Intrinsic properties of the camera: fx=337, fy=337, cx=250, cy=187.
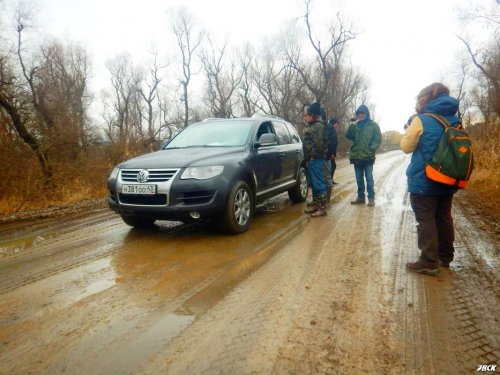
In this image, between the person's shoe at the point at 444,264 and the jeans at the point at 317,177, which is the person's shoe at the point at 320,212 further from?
the person's shoe at the point at 444,264

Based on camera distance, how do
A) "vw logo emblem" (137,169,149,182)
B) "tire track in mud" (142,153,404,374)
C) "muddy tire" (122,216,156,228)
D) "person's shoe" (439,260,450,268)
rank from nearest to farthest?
"tire track in mud" (142,153,404,374)
"person's shoe" (439,260,450,268)
"vw logo emblem" (137,169,149,182)
"muddy tire" (122,216,156,228)

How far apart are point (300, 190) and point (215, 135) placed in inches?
97.1

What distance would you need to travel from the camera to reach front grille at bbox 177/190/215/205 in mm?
4312

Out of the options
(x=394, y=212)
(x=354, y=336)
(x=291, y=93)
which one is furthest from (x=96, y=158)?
(x=291, y=93)

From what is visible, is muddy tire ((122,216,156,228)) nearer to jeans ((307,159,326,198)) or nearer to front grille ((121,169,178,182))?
front grille ((121,169,178,182))

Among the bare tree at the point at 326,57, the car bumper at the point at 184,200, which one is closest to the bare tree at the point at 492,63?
the bare tree at the point at 326,57

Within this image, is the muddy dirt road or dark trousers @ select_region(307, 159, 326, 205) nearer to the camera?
the muddy dirt road

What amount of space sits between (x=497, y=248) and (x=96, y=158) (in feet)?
40.8

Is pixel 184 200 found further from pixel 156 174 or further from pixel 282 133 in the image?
pixel 282 133

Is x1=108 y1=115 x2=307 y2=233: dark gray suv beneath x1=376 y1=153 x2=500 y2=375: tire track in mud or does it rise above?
above

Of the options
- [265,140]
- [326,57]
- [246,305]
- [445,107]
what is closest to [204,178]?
[265,140]

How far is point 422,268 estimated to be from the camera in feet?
11.1

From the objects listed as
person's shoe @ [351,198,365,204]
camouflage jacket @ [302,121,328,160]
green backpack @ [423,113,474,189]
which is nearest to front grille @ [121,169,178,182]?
camouflage jacket @ [302,121,328,160]

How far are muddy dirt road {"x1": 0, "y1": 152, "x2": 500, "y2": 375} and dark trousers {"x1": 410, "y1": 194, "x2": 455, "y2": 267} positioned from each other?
0.20m
